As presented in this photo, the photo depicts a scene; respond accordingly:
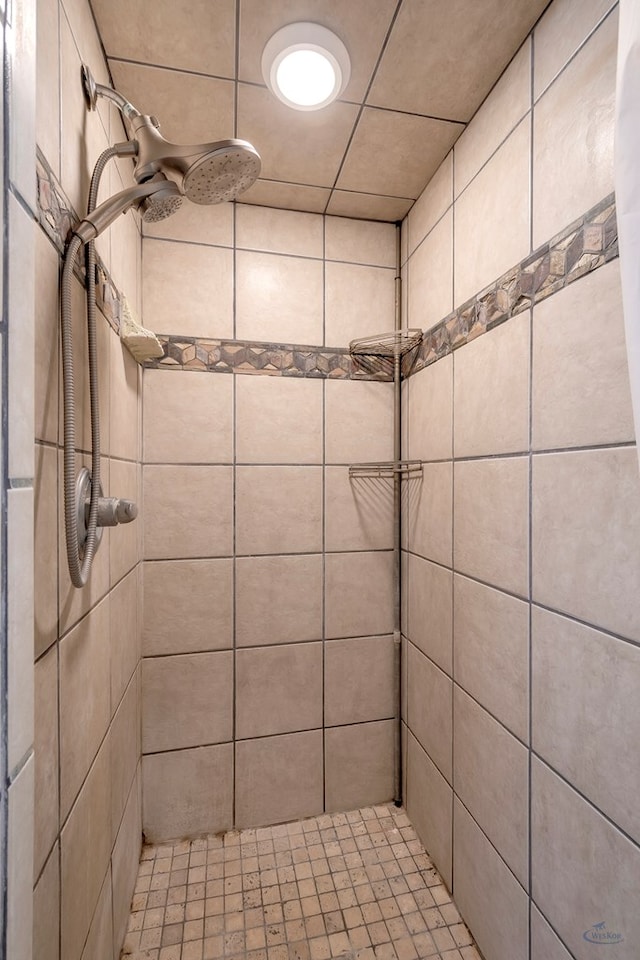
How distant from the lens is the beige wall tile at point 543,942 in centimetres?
76

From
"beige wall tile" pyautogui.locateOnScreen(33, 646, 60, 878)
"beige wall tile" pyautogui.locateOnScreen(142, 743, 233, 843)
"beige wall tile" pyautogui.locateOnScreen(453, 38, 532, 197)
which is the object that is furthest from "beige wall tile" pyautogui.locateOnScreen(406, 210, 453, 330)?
"beige wall tile" pyautogui.locateOnScreen(142, 743, 233, 843)

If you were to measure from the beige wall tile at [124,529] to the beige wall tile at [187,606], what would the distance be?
114 millimetres

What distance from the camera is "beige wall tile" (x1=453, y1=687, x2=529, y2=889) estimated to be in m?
0.87

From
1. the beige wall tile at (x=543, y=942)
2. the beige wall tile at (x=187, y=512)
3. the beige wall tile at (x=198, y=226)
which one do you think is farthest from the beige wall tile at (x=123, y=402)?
the beige wall tile at (x=543, y=942)

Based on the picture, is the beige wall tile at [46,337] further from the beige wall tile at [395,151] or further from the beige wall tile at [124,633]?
the beige wall tile at [395,151]

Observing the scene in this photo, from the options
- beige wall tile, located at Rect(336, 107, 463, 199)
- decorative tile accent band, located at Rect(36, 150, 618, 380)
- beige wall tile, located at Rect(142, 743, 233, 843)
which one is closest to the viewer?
decorative tile accent band, located at Rect(36, 150, 618, 380)

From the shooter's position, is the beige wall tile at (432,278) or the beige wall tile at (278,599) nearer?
the beige wall tile at (432,278)

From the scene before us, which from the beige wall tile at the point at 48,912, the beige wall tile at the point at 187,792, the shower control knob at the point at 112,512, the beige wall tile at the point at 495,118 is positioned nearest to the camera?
the beige wall tile at the point at 48,912

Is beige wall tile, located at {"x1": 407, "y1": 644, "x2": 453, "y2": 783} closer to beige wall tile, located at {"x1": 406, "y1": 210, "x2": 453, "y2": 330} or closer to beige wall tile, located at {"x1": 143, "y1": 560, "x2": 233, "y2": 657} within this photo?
beige wall tile, located at {"x1": 143, "y1": 560, "x2": 233, "y2": 657}

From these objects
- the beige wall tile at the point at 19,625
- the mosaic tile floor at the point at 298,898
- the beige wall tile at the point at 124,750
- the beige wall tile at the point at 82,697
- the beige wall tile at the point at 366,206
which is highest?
the beige wall tile at the point at 366,206

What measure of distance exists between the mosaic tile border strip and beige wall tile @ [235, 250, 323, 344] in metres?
0.47

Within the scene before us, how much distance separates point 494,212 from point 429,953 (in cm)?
174

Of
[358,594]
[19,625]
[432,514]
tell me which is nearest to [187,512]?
[358,594]

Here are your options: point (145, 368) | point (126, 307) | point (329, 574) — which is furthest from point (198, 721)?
point (126, 307)
